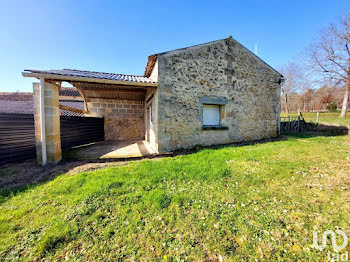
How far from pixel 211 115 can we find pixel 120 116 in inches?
239

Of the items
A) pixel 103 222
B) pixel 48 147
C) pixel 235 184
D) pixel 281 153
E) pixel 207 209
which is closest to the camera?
pixel 103 222

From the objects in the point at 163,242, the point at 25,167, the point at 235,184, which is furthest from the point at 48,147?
the point at 235,184

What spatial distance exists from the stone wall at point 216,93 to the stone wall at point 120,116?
4.64m

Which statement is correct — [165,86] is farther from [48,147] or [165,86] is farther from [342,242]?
[342,242]

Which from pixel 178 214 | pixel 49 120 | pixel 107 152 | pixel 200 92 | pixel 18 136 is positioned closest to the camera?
pixel 178 214

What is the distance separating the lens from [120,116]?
920 cm

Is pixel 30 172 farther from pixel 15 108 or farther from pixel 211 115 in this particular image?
pixel 15 108

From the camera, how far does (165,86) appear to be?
5.37 m

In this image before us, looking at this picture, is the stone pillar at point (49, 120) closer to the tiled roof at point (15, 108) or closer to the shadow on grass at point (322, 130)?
the tiled roof at point (15, 108)

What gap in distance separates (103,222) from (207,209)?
5.41 ft

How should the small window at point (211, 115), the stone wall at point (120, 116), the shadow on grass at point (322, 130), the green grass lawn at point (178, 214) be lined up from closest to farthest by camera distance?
the green grass lawn at point (178, 214)
the small window at point (211, 115)
the stone wall at point (120, 116)
the shadow on grass at point (322, 130)

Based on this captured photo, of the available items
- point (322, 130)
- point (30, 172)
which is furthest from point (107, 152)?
point (322, 130)

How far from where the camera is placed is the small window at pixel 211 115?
6.41 metres

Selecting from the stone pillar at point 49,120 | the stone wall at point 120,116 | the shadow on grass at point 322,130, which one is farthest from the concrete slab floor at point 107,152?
the shadow on grass at point 322,130
